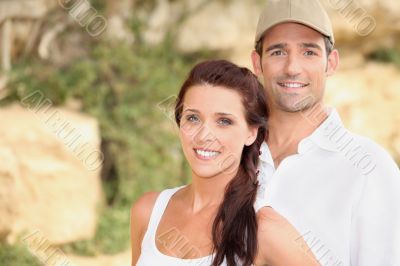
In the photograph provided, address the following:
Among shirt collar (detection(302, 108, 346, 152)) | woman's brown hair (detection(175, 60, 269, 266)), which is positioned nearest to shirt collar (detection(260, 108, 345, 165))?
shirt collar (detection(302, 108, 346, 152))

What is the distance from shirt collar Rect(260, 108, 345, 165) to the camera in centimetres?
254

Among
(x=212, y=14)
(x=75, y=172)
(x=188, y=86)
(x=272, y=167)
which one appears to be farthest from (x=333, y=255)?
Result: (x=212, y=14)

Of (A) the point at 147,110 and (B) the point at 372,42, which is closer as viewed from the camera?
(A) the point at 147,110

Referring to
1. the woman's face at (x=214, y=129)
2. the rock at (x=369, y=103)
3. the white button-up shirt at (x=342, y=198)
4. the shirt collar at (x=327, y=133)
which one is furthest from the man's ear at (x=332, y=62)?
the rock at (x=369, y=103)

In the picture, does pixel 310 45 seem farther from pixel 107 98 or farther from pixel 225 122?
pixel 107 98

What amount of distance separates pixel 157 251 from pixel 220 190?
281 millimetres

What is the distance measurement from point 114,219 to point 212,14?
11.6 feet

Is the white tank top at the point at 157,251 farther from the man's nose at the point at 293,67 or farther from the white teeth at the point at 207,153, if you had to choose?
the man's nose at the point at 293,67

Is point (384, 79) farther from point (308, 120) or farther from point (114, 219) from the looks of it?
point (308, 120)

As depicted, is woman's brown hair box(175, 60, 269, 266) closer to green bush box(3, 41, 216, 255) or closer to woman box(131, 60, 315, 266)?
woman box(131, 60, 315, 266)

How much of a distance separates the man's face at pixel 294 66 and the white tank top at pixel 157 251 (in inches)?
21.7

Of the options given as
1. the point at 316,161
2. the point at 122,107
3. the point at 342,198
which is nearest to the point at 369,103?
the point at 122,107

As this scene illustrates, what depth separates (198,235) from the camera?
7.26ft

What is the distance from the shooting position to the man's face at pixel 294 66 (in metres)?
2.62
